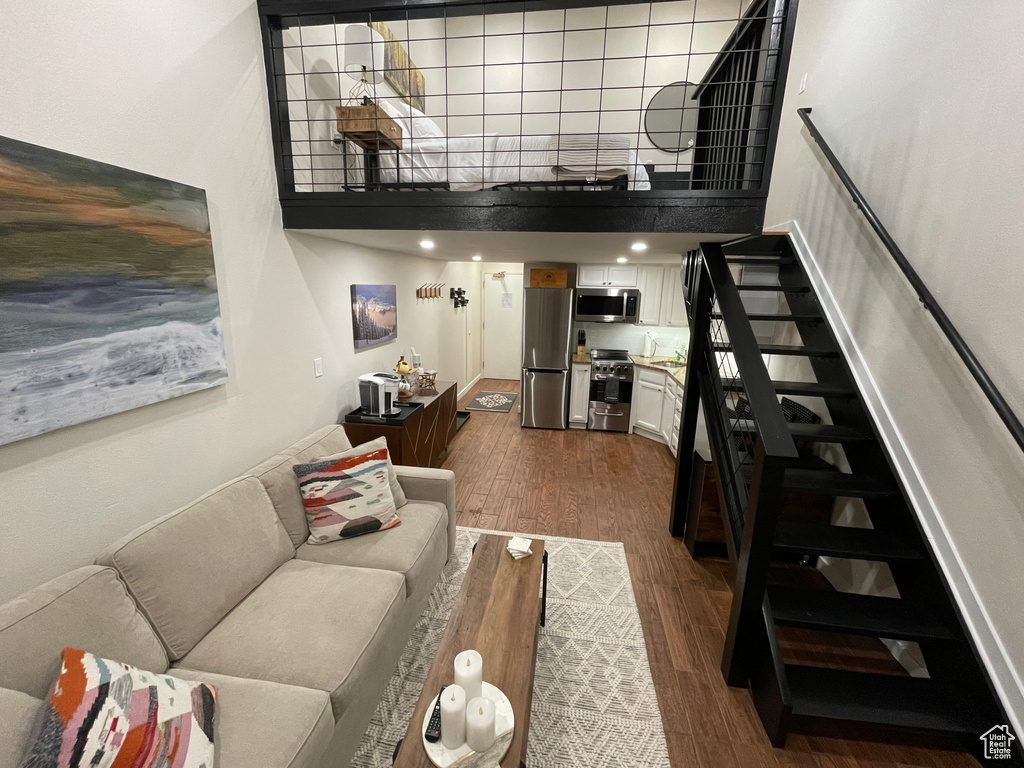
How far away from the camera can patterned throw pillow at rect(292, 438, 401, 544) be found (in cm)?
206

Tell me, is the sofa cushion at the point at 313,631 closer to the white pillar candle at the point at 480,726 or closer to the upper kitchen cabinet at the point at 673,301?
the white pillar candle at the point at 480,726

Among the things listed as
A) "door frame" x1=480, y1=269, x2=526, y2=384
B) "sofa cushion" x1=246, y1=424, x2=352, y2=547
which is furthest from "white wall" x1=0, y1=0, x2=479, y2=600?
"door frame" x1=480, y1=269, x2=526, y2=384

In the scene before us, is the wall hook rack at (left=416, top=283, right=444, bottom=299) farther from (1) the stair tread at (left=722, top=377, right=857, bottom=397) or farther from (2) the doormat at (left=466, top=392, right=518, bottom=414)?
(1) the stair tread at (left=722, top=377, right=857, bottom=397)

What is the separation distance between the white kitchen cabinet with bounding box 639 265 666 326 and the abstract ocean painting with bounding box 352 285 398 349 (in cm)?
291

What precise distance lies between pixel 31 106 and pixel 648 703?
3021mm

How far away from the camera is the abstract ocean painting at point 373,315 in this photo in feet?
10.8

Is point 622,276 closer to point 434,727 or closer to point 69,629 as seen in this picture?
point 434,727

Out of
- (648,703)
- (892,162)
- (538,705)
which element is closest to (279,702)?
(538,705)

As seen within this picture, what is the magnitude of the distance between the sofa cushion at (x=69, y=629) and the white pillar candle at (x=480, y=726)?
1025 mm

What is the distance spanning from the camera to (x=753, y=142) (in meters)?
2.13

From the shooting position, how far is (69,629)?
1.14m

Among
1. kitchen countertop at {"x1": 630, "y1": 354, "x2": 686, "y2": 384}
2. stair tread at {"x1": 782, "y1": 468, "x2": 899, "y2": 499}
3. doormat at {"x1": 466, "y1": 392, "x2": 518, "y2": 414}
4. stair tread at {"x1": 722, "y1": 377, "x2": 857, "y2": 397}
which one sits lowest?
doormat at {"x1": 466, "y1": 392, "x2": 518, "y2": 414}

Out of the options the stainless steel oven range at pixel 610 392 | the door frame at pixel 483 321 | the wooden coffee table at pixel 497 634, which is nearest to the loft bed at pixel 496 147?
the wooden coffee table at pixel 497 634

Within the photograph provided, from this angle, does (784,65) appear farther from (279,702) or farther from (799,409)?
(279,702)
